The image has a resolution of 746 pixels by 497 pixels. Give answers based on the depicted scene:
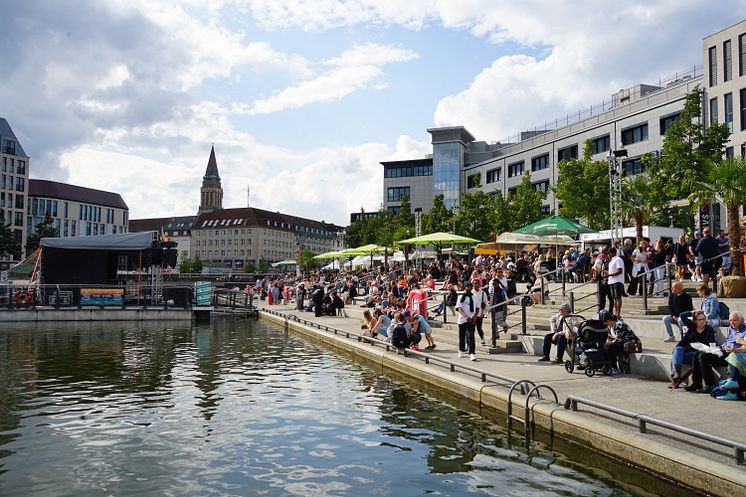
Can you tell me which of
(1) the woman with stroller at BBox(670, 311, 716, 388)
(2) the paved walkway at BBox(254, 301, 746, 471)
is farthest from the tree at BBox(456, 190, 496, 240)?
(1) the woman with stroller at BBox(670, 311, 716, 388)

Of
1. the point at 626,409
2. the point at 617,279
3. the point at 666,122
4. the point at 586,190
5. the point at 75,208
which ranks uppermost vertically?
the point at 75,208

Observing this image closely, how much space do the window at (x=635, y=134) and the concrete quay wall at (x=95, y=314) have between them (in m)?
39.6

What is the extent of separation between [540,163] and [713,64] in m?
24.3

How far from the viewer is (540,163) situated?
65000 mm

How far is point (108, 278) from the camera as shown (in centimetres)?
3569

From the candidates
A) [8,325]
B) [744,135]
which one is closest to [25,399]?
[8,325]

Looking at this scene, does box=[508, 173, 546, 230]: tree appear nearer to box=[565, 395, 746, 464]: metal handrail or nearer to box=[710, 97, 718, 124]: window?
box=[710, 97, 718, 124]: window

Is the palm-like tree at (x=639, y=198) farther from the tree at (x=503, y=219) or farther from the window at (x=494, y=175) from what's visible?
the window at (x=494, y=175)

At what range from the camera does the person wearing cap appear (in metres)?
13.0

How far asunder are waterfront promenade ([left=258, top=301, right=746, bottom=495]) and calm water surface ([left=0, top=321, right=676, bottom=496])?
0.49 metres

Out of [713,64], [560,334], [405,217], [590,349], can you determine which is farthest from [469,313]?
[405,217]

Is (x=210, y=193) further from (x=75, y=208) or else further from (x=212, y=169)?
(x=75, y=208)

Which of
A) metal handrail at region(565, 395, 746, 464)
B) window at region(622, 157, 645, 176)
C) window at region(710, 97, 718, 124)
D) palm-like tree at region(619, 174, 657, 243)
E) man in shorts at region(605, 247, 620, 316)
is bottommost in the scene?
metal handrail at region(565, 395, 746, 464)

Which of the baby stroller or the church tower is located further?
the church tower
